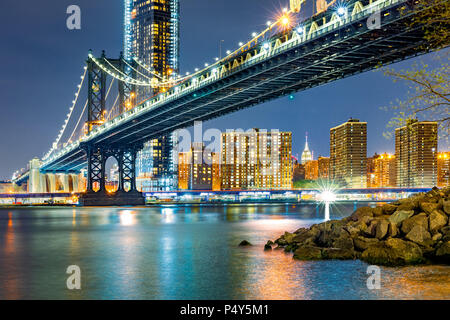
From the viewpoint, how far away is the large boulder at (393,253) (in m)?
17.2

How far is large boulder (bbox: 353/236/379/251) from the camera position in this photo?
19.0 meters

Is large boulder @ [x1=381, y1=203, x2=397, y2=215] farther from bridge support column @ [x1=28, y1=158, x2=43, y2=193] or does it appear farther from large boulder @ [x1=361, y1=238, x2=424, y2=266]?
bridge support column @ [x1=28, y1=158, x2=43, y2=193]

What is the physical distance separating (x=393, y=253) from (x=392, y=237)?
5.28 feet

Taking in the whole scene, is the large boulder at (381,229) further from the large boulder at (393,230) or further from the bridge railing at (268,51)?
the bridge railing at (268,51)

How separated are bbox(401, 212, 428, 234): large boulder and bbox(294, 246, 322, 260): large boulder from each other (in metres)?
3.17

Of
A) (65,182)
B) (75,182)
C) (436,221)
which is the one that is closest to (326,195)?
(75,182)

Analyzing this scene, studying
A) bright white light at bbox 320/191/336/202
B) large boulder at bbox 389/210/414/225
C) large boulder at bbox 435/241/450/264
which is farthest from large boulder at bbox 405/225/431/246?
bright white light at bbox 320/191/336/202

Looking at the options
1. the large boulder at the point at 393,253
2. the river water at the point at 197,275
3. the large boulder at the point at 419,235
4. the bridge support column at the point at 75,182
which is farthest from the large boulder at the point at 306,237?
the bridge support column at the point at 75,182

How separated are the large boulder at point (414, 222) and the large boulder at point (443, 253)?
4.37ft

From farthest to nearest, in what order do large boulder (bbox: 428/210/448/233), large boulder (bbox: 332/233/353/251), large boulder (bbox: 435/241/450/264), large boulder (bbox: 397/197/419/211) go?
large boulder (bbox: 397/197/419/211) → large boulder (bbox: 332/233/353/251) → large boulder (bbox: 428/210/448/233) → large boulder (bbox: 435/241/450/264)

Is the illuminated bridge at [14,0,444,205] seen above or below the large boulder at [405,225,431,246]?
above

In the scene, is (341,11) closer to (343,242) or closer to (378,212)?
(378,212)

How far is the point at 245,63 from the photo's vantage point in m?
45.3

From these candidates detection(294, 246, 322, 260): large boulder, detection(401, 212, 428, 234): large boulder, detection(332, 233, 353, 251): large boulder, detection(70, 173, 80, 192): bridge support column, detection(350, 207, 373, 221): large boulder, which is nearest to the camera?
detection(401, 212, 428, 234): large boulder
